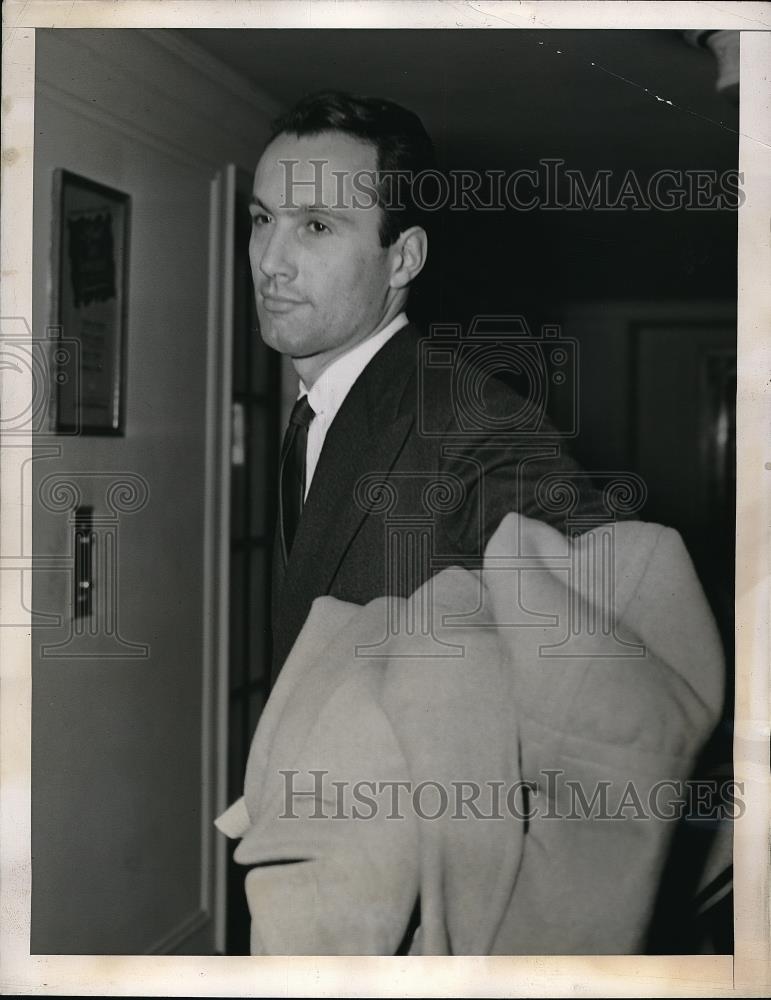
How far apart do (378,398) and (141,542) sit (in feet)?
1.46

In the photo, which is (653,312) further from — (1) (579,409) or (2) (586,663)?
(2) (586,663)

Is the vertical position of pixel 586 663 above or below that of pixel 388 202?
below

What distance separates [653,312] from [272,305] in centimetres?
60

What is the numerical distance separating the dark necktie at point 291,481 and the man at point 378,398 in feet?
0.06

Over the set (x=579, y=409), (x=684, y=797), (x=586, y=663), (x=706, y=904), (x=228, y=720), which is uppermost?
(x=579, y=409)

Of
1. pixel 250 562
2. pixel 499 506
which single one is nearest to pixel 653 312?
pixel 499 506

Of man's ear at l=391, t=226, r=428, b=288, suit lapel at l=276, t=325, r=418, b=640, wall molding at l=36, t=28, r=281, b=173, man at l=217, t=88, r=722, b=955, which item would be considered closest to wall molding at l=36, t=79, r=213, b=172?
wall molding at l=36, t=28, r=281, b=173

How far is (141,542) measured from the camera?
1.50 m

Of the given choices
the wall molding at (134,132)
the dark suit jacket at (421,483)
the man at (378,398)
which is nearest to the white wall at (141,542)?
the wall molding at (134,132)

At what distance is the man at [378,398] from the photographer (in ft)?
4.80

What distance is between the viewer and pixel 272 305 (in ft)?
4.90

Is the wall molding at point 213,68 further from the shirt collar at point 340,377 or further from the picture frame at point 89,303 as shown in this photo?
the shirt collar at point 340,377

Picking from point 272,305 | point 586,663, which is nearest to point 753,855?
point 586,663

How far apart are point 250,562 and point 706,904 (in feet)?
3.04
